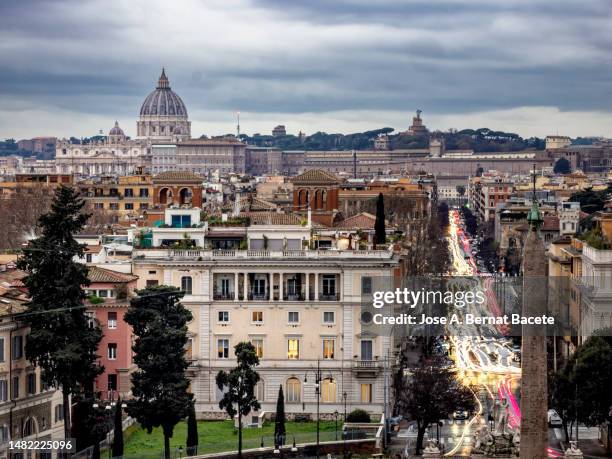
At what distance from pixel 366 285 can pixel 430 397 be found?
6.57 meters

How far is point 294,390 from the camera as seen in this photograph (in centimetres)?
6612

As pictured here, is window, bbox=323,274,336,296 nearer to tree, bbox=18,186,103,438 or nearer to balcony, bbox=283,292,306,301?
balcony, bbox=283,292,306,301

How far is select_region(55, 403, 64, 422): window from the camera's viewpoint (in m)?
57.3

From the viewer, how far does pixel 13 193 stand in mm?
154125

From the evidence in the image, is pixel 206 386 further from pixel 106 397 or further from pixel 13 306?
pixel 13 306

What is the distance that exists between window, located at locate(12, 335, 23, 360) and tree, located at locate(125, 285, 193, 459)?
378cm

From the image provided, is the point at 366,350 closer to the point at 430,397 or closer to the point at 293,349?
the point at 293,349

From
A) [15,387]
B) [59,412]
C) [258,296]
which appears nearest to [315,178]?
[258,296]

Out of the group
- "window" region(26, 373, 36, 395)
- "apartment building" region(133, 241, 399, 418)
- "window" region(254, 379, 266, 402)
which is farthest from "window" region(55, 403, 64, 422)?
"window" region(254, 379, 266, 402)

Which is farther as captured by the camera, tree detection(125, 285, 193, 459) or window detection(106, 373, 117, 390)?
window detection(106, 373, 117, 390)

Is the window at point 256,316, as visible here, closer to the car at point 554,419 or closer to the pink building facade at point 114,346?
the pink building facade at point 114,346

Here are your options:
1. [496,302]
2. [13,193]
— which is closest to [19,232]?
[13,193]

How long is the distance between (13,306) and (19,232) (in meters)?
69.3

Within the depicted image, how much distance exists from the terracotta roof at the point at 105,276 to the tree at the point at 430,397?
9.83 meters
